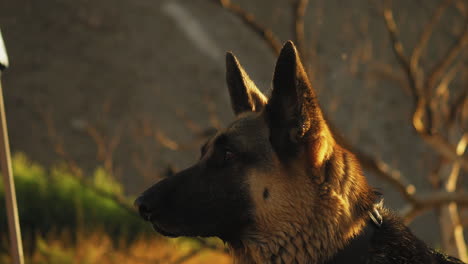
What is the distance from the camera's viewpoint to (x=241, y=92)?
11.1 feet

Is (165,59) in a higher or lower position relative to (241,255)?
lower

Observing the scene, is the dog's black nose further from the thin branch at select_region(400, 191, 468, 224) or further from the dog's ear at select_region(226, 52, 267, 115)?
the thin branch at select_region(400, 191, 468, 224)

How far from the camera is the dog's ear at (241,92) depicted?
10.9 ft

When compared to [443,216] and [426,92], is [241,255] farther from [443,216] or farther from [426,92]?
[443,216]

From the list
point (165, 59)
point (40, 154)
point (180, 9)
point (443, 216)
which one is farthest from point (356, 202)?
point (180, 9)

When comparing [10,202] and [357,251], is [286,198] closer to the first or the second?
[357,251]

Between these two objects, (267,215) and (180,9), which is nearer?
(267,215)

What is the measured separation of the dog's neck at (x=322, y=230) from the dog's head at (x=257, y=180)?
0.11 ft

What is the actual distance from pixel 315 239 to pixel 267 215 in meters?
0.26

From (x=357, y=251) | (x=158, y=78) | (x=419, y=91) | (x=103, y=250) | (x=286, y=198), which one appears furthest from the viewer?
(x=158, y=78)

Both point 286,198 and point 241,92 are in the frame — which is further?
point 241,92

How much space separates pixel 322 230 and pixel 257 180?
0.38 m

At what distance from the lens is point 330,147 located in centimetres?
291

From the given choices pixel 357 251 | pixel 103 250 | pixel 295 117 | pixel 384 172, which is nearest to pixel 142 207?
pixel 295 117
